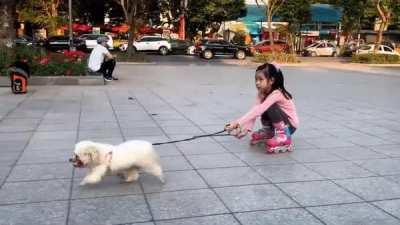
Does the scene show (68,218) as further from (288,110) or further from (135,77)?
(135,77)

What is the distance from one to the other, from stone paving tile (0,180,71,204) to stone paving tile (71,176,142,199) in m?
0.10

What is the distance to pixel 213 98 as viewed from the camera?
12539 millimetres

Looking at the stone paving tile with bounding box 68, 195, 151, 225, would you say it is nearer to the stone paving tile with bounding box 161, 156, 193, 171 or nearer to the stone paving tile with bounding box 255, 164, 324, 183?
the stone paving tile with bounding box 161, 156, 193, 171

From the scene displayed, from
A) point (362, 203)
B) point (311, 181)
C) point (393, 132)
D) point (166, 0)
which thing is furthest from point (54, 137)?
point (166, 0)

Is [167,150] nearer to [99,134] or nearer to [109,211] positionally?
[99,134]

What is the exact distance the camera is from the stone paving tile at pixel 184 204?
4434 mm

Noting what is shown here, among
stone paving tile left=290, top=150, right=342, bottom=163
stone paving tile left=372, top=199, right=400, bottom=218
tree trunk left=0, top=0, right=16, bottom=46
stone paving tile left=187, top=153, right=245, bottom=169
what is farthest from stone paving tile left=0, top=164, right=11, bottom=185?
tree trunk left=0, top=0, right=16, bottom=46

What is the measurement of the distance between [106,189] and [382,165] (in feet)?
10.3

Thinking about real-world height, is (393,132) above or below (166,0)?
below

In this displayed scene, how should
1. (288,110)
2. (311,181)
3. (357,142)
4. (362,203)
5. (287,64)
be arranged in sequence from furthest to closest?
(287,64)
(357,142)
(288,110)
(311,181)
(362,203)

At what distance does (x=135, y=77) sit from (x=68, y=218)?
1474 cm

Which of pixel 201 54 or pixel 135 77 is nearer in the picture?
pixel 135 77

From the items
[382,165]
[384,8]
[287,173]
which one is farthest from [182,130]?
[384,8]

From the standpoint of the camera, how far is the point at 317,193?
5.01 meters
